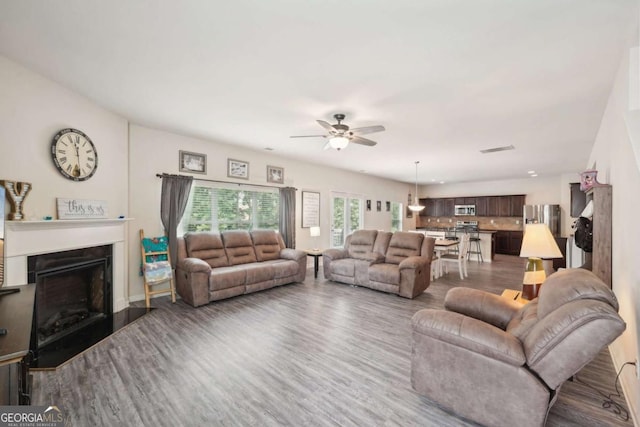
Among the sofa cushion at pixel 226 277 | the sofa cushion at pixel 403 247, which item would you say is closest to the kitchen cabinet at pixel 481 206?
the sofa cushion at pixel 403 247

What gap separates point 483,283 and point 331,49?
5424 mm

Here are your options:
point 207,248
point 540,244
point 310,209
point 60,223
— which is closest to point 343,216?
point 310,209

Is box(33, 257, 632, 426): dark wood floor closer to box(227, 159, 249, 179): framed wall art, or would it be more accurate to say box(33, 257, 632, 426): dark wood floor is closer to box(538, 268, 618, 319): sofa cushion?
box(538, 268, 618, 319): sofa cushion

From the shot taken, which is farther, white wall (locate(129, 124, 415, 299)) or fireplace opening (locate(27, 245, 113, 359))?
white wall (locate(129, 124, 415, 299))

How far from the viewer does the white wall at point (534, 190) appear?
829 centimetres

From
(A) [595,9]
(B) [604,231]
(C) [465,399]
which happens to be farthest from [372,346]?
(A) [595,9]

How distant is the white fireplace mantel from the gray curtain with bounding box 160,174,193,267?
594 mm

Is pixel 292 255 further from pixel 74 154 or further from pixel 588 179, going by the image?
pixel 588 179

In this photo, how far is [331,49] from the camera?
85.3 inches

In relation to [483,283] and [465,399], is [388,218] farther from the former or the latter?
[465,399]

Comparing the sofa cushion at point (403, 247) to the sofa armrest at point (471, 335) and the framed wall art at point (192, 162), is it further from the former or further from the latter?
the framed wall art at point (192, 162)

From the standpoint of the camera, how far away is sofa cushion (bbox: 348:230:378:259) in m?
5.47

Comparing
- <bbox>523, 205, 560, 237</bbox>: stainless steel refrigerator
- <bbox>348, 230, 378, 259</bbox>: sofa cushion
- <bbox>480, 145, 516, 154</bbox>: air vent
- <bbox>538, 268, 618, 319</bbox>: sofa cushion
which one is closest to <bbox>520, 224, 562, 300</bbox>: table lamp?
<bbox>538, 268, 618, 319</bbox>: sofa cushion

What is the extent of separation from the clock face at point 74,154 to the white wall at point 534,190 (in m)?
11.1
